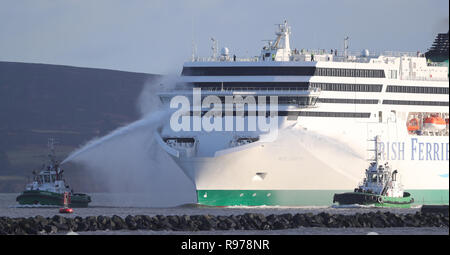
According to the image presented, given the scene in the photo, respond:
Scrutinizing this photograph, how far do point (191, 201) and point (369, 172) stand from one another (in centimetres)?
1153

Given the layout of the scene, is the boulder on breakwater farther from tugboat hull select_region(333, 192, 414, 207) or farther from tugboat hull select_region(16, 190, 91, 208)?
tugboat hull select_region(16, 190, 91, 208)

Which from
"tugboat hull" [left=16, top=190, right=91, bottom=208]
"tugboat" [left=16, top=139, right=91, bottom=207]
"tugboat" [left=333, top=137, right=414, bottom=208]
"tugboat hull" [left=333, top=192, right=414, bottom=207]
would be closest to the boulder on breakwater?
"tugboat hull" [left=333, top=192, right=414, bottom=207]

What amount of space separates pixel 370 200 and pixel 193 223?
19.0 metres

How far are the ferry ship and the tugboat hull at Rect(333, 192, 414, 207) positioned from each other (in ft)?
2.75

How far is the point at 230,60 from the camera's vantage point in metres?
75.8

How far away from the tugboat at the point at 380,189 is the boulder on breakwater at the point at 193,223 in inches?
448

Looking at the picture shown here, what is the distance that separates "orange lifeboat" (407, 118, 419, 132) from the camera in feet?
267

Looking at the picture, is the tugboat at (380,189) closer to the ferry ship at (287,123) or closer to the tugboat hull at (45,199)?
the ferry ship at (287,123)

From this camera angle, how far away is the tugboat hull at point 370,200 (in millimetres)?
73875

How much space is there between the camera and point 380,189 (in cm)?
7662

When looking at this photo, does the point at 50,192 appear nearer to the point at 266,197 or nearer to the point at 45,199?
the point at 45,199

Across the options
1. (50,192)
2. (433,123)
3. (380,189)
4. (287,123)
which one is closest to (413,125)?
(433,123)

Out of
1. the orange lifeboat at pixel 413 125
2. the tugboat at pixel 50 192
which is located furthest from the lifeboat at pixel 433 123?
the tugboat at pixel 50 192
